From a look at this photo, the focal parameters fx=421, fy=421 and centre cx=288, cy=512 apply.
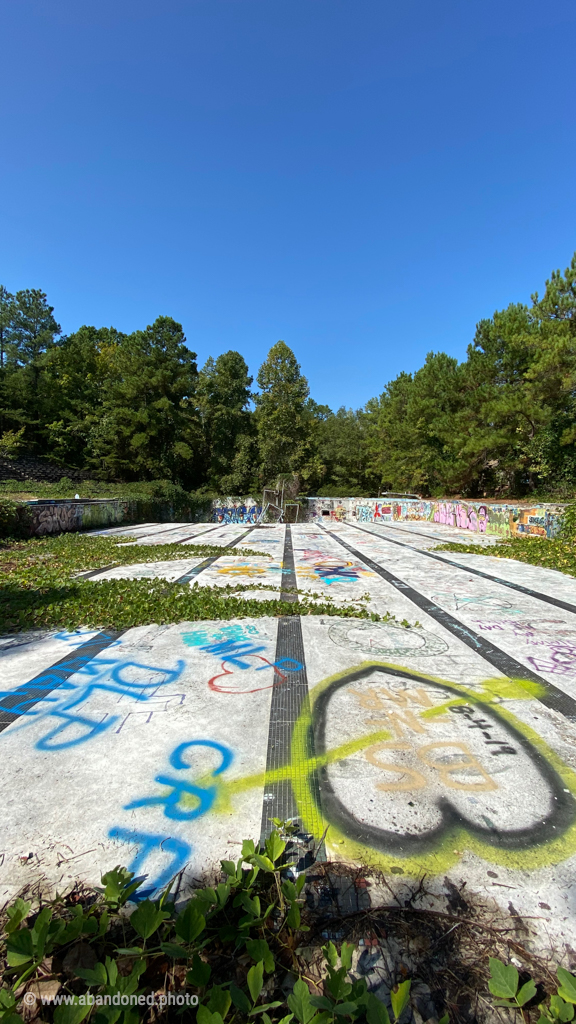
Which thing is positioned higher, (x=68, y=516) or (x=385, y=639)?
(x=68, y=516)

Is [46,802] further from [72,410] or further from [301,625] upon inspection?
[72,410]

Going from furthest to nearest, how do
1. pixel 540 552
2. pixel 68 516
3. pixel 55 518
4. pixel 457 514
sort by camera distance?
1. pixel 457 514
2. pixel 68 516
3. pixel 55 518
4. pixel 540 552

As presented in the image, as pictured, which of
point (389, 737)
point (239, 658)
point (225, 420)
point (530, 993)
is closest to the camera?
point (530, 993)

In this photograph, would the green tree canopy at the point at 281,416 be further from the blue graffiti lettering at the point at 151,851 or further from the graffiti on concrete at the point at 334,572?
the blue graffiti lettering at the point at 151,851

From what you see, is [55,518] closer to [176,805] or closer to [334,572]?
[334,572]

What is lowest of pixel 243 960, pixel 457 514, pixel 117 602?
pixel 243 960

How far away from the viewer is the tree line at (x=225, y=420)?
23938 millimetres

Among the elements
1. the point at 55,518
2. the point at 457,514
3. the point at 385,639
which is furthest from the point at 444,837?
the point at 457,514

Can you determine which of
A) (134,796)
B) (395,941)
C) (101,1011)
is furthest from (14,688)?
(395,941)

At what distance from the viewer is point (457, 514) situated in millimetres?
21781

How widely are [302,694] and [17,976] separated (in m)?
2.14

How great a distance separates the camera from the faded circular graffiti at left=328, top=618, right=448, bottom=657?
4080mm

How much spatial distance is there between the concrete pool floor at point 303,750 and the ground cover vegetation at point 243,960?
0.53ft

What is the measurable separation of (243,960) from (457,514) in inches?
876
